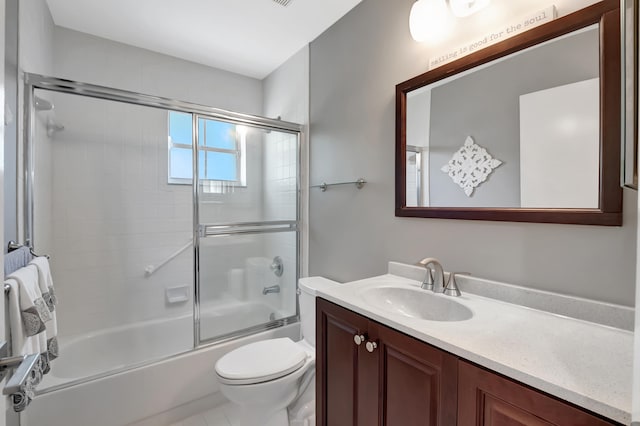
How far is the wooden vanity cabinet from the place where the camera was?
79 cm

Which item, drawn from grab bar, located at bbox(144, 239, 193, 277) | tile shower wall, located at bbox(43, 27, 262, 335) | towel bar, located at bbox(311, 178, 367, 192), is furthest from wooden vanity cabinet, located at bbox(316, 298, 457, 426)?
grab bar, located at bbox(144, 239, 193, 277)

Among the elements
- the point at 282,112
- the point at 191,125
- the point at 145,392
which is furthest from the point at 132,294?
the point at 282,112

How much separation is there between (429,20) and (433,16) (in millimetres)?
21

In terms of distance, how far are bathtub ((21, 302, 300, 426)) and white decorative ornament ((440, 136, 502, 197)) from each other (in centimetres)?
176

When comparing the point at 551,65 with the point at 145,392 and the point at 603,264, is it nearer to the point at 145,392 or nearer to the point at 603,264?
the point at 603,264

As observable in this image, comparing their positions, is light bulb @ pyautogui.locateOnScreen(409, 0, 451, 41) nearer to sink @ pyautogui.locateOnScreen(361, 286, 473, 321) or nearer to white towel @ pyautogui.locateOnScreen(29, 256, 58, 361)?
sink @ pyautogui.locateOnScreen(361, 286, 473, 321)

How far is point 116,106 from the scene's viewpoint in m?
2.22

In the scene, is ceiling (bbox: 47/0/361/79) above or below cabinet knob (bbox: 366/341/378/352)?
above

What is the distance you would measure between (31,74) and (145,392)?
186 centimetres

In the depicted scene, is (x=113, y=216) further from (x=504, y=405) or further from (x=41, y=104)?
(x=504, y=405)

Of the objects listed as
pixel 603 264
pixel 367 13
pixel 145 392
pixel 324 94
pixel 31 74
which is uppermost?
pixel 367 13

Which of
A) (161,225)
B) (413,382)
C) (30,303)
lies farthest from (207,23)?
(413,382)

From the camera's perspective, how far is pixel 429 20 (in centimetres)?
129

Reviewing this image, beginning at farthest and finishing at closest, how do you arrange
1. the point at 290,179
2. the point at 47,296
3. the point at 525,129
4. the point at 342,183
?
the point at 290,179, the point at 342,183, the point at 47,296, the point at 525,129
